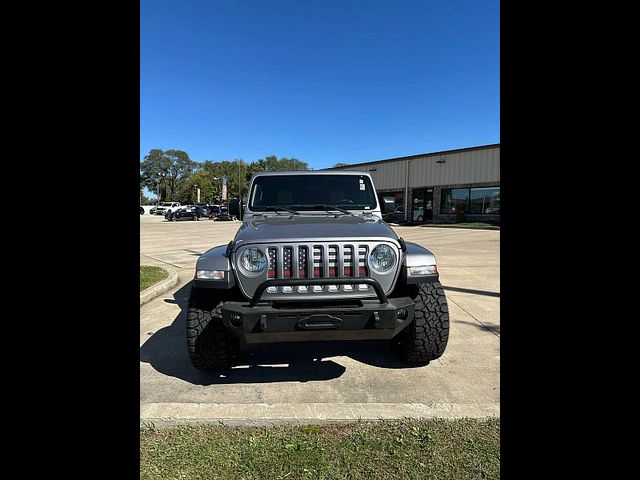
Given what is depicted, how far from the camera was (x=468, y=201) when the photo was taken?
26.4 metres

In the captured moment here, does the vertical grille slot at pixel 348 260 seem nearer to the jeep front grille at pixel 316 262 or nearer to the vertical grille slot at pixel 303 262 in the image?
the jeep front grille at pixel 316 262

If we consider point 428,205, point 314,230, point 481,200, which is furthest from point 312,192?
point 428,205

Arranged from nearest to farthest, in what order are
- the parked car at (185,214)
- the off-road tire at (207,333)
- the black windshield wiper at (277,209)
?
the off-road tire at (207,333) → the black windshield wiper at (277,209) → the parked car at (185,214)

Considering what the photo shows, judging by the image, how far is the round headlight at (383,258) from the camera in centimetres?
278

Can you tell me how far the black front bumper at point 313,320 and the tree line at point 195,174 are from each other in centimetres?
6584

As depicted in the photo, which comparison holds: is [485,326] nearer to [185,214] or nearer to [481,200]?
[481,200]

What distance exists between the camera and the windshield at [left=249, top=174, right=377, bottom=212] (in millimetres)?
4039

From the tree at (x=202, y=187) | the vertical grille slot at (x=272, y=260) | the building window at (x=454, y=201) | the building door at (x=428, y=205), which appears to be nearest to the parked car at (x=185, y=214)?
the building door at (x=428, y=205)

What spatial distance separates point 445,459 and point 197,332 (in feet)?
6.20

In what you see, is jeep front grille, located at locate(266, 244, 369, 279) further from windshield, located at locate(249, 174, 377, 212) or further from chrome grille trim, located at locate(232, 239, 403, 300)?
windshield, located at locate(249, 174, 377, 212)

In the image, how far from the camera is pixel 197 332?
289cm

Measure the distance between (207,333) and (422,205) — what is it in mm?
28543
